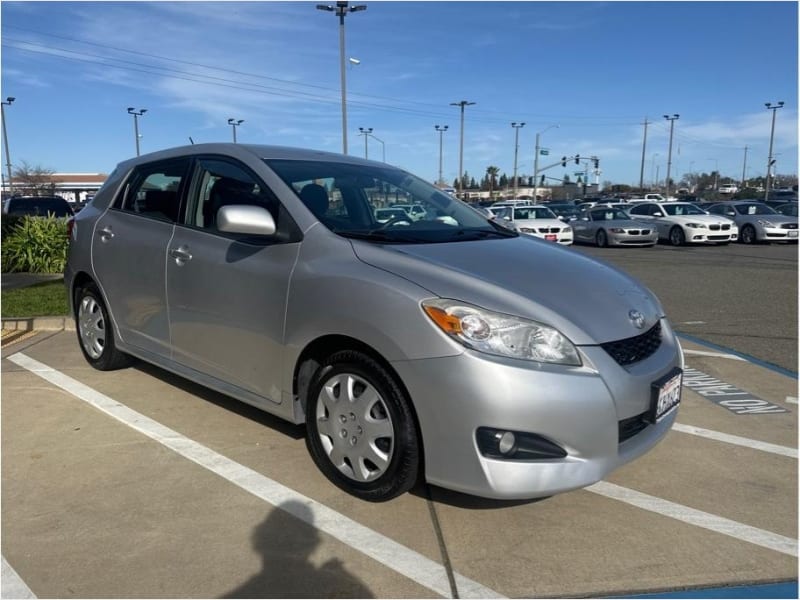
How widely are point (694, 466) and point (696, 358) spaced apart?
260 cm

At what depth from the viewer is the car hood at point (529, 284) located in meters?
2.76

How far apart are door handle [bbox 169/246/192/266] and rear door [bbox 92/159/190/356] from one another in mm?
136

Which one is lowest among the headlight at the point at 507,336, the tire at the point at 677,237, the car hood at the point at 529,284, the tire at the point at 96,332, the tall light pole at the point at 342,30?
the tire at the point at 677,237

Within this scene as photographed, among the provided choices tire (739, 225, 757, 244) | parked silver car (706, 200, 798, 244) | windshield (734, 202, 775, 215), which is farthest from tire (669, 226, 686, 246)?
windshield (734, 202, 775, 215)

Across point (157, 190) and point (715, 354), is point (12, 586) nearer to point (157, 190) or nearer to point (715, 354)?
point (157, 190)

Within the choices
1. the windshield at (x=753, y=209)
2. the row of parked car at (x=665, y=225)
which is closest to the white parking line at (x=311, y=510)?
the row of parked car at (x=665, y=225)

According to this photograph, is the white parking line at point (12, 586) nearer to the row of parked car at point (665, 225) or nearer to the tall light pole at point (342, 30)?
the row of parked car at point (665, 225)

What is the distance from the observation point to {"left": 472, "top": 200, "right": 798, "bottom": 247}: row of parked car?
20.8 m

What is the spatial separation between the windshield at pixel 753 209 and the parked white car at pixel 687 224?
5.15 ft

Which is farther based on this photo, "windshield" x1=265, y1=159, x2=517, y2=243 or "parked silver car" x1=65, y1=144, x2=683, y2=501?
"windshield" x1=265, y1=159, x2=517, y2=243

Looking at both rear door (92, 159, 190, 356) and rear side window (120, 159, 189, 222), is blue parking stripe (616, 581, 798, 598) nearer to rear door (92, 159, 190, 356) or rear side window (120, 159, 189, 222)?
rear door (92, 159, 190, 356)

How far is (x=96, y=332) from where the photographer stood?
16.8 ft

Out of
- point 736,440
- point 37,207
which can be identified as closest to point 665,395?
point 736,440

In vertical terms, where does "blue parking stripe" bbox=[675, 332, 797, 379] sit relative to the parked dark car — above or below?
below
